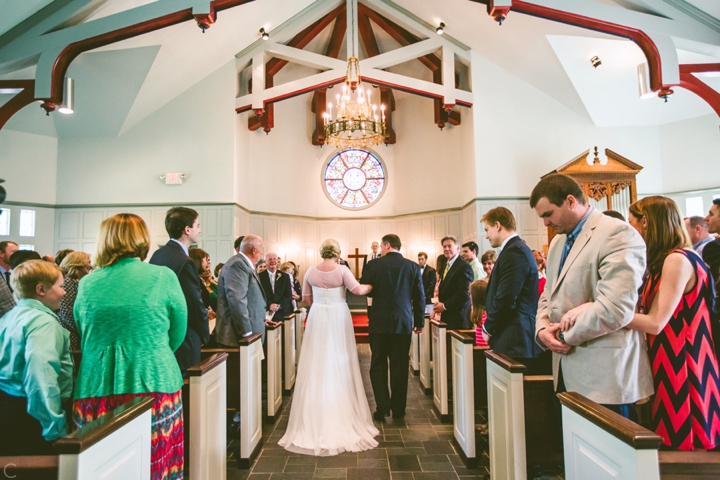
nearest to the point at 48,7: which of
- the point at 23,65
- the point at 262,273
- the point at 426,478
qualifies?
the point at 23,65

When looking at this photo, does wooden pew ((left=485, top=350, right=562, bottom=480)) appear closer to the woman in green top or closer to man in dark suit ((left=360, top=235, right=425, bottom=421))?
man in dark suit ((left=360, top=235, right=425, bottom=421))

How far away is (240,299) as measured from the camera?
3.58m

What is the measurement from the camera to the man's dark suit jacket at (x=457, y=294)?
14.5ft

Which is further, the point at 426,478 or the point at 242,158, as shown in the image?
the point at 242,158

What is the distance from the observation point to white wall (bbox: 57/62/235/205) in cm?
922

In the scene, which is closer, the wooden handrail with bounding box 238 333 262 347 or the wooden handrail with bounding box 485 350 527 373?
the wooden handrail with bounding box 485 350 527 373

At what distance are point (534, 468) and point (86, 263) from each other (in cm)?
322

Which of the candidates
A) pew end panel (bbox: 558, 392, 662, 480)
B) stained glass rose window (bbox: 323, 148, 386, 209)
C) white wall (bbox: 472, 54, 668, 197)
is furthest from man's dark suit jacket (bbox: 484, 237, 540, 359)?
stained glass rose window (bbox: 323, 148, 386, 209)

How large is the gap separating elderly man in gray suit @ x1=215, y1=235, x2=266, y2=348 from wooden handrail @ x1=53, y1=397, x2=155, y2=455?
1.80 m

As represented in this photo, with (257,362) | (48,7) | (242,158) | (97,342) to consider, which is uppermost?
(48,7)

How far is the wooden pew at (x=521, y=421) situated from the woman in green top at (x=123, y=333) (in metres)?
1.63

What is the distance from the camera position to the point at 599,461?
4.97ft

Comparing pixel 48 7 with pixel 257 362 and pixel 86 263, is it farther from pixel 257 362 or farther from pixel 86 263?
pixel 257 362

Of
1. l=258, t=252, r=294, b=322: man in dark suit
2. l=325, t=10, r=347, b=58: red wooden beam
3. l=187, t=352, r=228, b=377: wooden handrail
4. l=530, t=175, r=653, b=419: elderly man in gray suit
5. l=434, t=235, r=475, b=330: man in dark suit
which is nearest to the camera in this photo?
l=530, t=175, r=653, b=419: elderly man in gray suit
